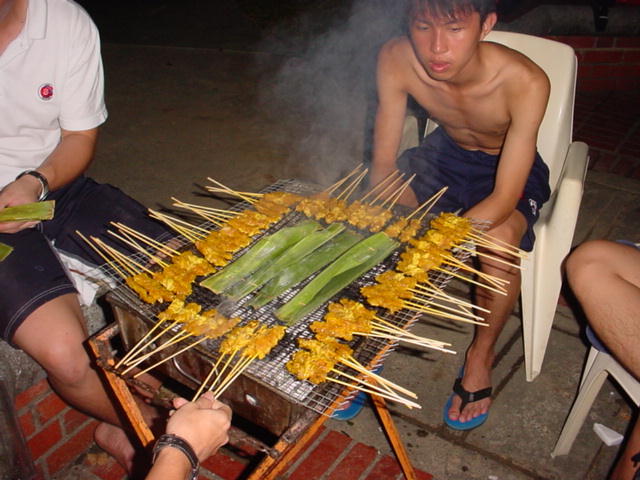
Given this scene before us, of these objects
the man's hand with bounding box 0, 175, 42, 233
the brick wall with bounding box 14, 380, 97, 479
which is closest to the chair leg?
the brick wall with bounding box 14, 380, 97, 479

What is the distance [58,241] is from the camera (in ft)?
10.9

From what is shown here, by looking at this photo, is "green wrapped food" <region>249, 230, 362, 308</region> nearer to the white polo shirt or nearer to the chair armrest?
the chair armrest

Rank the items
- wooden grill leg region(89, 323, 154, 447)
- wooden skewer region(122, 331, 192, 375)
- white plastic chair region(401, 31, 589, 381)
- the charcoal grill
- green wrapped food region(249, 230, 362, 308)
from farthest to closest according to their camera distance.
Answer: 1. white plastic chair region(401, 31, 589, 381)
2. green wrapped food region(249, 230, 362, 308)
3. wooden grill leg region(89, 323, 154, 447)
4. wooden skewer region(122, 331, 192, 375)
5. the charcoal grill

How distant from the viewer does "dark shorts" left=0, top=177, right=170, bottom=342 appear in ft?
9.23

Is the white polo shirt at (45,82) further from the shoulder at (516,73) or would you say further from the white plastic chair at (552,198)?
the white plastic chair at (552,198)

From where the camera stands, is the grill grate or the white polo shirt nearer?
the grill grate

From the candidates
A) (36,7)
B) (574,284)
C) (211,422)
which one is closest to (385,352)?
(211,422)

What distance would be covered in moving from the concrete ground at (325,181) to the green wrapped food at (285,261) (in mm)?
1540

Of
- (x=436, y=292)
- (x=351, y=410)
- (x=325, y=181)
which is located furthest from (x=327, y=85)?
(x=436, y=292)

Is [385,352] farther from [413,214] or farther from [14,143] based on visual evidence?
[14,143]

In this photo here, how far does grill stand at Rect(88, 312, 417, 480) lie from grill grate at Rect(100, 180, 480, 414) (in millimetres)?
60

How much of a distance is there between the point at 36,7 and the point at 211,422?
9.03 ft

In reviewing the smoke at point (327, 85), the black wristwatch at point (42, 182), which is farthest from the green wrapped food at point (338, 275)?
the smoke at point (327, 85)

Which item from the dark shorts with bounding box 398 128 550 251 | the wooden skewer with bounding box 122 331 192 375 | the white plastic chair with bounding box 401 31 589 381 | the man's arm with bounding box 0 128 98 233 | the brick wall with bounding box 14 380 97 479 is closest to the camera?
the wooden skewer with bounding box 122 331 192 375
